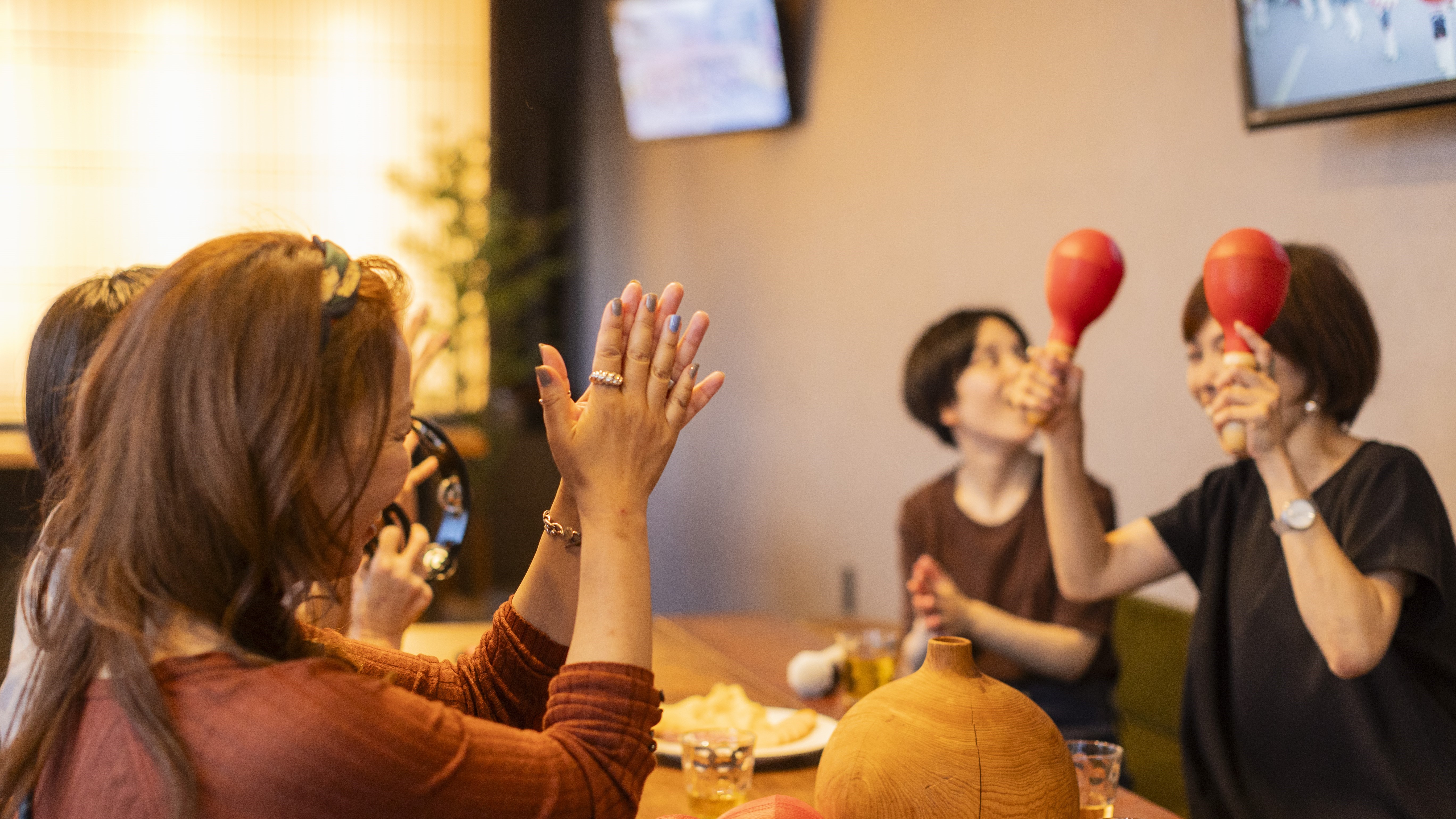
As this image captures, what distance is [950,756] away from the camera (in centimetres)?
94

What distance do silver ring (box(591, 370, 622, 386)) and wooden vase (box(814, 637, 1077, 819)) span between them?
0.35 meters

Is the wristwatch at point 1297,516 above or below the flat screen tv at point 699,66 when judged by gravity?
below

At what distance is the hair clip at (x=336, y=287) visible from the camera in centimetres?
84

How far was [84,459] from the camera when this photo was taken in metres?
0.85

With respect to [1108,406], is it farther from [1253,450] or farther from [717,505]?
[717,505]

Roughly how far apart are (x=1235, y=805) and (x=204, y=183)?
5465 mm

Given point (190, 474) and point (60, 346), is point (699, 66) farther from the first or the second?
point (190, 474)

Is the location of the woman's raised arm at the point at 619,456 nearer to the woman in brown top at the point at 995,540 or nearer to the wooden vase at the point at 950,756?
the wooden vase at the point at 950,756

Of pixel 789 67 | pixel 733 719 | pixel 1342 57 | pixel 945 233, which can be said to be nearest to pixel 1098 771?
pixel 733 719

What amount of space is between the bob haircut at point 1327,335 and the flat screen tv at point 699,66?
9.42ft

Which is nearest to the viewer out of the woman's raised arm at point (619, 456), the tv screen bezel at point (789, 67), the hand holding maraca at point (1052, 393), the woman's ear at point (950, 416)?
the woman's raised arm at point (619, 456)

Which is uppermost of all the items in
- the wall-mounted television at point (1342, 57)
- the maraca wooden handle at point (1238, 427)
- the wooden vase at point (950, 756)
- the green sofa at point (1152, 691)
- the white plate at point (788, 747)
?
the wall-mounted television at point (1342, 57)

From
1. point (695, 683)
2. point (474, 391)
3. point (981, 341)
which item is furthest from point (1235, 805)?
point (474, 391)

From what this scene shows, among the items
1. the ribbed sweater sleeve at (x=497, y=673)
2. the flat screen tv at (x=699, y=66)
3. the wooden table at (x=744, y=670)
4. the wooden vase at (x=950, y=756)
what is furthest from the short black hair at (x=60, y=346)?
the flat screen tv at (x=699, y=66)
